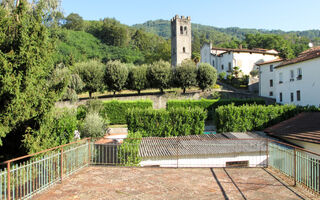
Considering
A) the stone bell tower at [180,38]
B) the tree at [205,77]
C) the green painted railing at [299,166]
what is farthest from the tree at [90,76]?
the green painted railing at [299,166]

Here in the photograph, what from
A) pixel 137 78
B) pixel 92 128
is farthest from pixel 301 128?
pixel 137 78

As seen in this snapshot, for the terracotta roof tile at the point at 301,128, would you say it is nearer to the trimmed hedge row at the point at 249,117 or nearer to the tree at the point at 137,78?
the trimmed hedge row at the point at 249,117

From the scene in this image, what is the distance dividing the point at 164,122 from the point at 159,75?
18.8m

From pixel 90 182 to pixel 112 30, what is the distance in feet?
311

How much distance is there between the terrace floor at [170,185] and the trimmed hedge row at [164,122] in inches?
445

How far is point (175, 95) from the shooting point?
119ft

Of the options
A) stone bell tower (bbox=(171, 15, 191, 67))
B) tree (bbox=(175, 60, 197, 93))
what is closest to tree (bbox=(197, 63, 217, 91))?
tree (bbox=(175, 60, 197, 93))

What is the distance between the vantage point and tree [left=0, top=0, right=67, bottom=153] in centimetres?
1058

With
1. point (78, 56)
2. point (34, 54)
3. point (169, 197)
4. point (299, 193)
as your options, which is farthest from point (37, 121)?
point (78, 56)

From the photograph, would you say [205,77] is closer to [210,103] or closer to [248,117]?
[210,103]

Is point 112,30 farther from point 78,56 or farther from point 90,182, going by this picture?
point 90,182

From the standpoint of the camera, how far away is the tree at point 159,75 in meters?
39.8

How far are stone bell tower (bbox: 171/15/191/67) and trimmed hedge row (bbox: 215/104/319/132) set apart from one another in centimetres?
3828

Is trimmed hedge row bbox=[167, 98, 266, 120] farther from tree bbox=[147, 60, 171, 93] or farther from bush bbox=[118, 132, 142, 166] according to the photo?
bush bbox=[118, 132, 142, 166]
